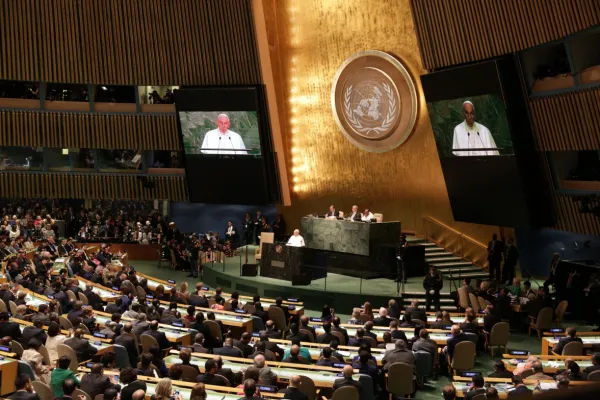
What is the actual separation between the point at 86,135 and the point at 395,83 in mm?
10727

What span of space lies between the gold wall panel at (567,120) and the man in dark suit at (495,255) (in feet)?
8.83

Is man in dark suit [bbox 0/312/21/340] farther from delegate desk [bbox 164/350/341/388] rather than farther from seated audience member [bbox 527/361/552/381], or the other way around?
seated audience member [bbox 527/361/552/381]

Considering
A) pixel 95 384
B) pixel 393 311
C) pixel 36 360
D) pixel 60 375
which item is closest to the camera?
pixel 95 384

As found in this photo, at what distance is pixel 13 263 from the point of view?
16406mm

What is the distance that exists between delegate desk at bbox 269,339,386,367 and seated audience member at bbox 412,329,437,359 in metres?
0.47

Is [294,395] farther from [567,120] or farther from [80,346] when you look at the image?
[567,120]

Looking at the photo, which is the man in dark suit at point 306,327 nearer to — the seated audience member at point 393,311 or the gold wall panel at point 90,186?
the seated audience member at point 393,311

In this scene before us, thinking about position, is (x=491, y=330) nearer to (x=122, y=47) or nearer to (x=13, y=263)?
(x=13, y=263)

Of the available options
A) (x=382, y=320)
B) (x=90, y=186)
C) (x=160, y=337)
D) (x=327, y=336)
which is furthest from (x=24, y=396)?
(x=90, y=186)

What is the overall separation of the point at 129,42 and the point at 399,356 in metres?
17.3

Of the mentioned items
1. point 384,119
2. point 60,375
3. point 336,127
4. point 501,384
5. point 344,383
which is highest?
point 336,127

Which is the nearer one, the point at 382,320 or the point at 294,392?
the point at 294,392

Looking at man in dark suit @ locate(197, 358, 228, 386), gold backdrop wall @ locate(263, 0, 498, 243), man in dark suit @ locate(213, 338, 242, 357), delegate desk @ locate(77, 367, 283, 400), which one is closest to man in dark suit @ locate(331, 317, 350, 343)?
man in dark suit @ locate(213, 338, 242, 357)

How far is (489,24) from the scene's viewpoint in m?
17.6
